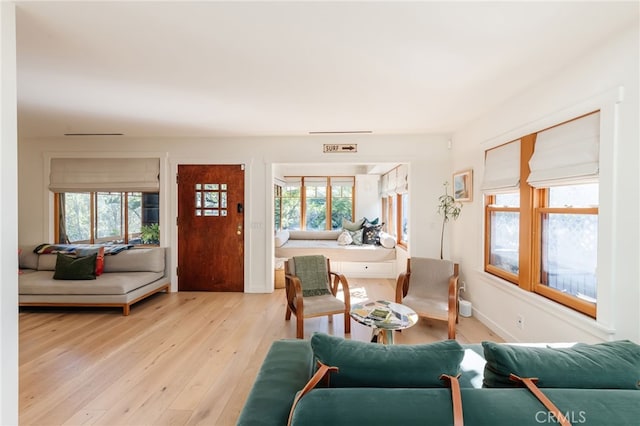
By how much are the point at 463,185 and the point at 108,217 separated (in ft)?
18.2

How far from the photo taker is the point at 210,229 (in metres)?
4.63

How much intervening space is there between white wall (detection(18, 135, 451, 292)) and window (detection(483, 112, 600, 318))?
125 cm

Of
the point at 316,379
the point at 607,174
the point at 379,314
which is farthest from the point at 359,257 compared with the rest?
the point at 316,379

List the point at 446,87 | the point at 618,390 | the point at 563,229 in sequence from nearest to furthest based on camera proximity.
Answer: the point at 618,390 < the point at 563,229 < the point at 446,87

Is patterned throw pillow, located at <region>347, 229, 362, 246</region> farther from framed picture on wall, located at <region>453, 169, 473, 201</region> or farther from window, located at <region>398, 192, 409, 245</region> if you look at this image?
framed picture on wall, located at <region>453, 169, 473, 201</region>

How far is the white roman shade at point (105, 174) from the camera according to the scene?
4594 millimetres

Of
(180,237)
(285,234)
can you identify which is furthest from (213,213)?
(285,234)

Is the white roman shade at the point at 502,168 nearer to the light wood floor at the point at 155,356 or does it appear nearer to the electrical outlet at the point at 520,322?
the electrical outlet at the point at 520,322

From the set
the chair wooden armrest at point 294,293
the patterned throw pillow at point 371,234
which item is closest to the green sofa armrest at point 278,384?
the chair wooden armrest at point 294,293

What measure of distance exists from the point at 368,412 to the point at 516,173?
269cm

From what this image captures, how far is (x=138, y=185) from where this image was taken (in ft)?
15.1

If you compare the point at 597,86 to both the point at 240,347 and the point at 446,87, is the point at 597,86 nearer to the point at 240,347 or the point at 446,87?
the point at 446,87

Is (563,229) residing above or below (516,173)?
below

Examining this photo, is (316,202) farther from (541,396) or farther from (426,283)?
(541,396)
